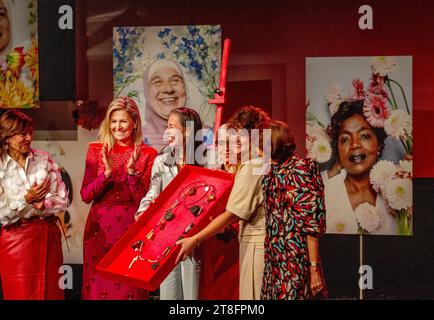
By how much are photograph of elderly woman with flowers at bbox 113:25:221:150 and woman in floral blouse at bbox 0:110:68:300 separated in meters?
0.63

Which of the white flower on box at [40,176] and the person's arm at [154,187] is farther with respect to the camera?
the white flower on box at [40,176]

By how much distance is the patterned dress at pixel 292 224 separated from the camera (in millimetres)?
4164

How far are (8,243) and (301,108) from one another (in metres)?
1.93

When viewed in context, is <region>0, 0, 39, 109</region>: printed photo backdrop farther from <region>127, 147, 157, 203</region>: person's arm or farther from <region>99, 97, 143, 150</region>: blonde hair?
<region>127, 147, 157, 203</region>: person's arm

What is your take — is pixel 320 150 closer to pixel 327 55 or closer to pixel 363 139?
pixel 363 139

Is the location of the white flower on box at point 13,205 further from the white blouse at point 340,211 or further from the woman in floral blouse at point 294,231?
the white blouse at point 340,211

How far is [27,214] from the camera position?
468 centimetres

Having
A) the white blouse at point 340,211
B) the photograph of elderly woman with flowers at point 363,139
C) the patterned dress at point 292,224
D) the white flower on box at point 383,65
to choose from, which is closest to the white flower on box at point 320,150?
the photograph of elderly woman with flowers at point 363,139

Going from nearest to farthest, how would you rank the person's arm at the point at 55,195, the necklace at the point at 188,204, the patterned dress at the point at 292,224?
the patterned dress at the point at 292,224
the necklace at the point at 188,204
the person's arm at the point at 55,195

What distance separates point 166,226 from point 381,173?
1.29 m

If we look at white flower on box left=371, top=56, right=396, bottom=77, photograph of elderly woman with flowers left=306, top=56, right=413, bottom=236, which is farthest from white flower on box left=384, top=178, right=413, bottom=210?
white flower on box left=371, top=56, right=396, bottom=77

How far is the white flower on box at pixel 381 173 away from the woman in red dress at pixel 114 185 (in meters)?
1.30

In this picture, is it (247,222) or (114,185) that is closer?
(247,222)

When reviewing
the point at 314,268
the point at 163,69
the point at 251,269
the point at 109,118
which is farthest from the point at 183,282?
the point at 163,69
